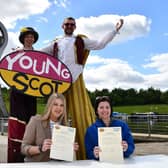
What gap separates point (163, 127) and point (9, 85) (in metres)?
11.0

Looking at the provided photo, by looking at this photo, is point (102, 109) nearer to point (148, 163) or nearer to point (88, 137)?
point (88, 137)

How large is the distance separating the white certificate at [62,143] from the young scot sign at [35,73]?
90 cm

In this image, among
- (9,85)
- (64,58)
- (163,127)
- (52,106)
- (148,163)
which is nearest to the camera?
(148,163)

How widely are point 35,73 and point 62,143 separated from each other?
100 centimetres

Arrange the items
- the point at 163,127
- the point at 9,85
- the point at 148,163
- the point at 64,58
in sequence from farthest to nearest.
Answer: the point at 163,127 < the point at 64,58 < the point at 9,85 < the point at 148,163

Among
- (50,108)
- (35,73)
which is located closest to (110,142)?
(50,108)

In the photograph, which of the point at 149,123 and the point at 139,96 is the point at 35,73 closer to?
the point at 149,123

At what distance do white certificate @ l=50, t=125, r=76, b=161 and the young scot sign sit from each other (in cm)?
90

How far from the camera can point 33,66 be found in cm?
336

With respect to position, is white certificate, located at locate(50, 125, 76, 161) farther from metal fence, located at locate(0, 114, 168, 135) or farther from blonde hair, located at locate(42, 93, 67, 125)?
metal fence, located at locate(0, 114, 168, 135)

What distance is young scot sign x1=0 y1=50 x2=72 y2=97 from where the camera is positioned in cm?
330

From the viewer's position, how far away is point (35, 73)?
132 inches

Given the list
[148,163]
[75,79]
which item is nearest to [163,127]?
[75,79]

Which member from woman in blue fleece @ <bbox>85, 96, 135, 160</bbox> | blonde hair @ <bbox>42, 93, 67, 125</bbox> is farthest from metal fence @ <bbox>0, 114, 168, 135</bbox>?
blonde hair @ <bbox>42, 93, 67, 125</bbox>
